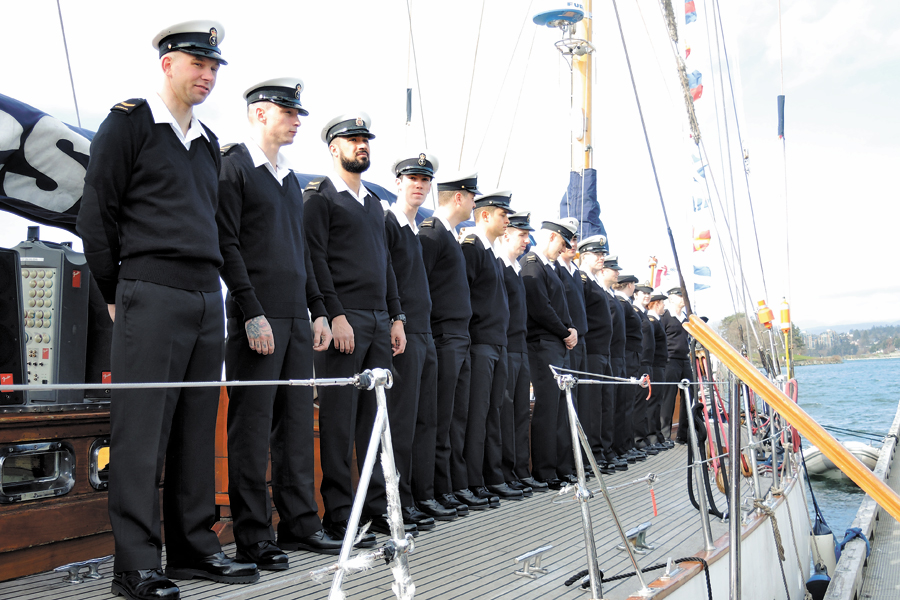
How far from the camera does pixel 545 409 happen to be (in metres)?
5.41

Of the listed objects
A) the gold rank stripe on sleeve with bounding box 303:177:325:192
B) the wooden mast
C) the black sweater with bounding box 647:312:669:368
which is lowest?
the black sweater with bounding box 647:312:669:368

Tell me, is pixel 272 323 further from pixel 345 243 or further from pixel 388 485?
pixel 388 485

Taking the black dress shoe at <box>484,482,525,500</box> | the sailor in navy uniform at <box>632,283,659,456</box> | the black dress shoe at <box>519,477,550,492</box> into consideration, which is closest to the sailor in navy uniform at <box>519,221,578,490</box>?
the black dress shoe at <box>519,477,550,492</box>

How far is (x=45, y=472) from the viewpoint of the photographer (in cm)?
282

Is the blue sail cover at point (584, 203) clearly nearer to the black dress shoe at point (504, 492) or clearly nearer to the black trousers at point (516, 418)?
the black trousers at point (516, 418)

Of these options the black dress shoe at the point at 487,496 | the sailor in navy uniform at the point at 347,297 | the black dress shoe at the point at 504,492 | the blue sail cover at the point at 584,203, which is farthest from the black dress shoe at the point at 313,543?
the blue sail cover at the point at 584,203

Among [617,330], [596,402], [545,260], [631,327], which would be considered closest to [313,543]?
[545,260]

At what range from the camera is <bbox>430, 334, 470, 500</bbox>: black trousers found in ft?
13.9

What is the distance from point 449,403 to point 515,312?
3.52ft

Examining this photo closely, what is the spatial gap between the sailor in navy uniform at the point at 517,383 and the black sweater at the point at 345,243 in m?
1.66

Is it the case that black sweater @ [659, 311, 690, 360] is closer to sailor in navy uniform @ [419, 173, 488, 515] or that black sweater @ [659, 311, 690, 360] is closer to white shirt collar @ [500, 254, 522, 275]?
white shirt collar @ [500, 254, 522, 275]

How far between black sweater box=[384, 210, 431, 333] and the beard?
1.58 feet

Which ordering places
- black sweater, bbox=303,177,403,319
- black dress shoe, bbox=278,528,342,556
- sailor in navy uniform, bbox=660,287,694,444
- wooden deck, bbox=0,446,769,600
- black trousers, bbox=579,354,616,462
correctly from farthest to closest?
sailor in navy uniform, bbox=660,287,694,444 → black trousers, bbox=579,354,616,462 → black sweater, bbox=303,177,403,319 → black dress shoe, bbox=278,528,342,556 → wooden deck, bbox=0,446,769,600

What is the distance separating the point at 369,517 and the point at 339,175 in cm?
163
